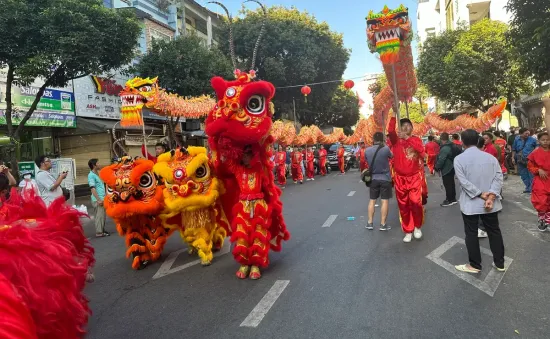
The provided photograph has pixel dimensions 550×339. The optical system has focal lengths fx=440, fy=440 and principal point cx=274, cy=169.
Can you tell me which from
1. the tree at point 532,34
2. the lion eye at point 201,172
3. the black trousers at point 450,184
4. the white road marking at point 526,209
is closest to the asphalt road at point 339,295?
the lion eye at point 201,172

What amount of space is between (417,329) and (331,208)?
707 centimetres

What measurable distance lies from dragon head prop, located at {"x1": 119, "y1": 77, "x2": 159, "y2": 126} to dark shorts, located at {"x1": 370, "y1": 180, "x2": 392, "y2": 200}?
5.12 m

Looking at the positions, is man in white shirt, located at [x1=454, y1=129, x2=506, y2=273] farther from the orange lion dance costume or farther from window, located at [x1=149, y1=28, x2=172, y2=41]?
window, located at [x1=149, y1=28, x2=172, y2=41]

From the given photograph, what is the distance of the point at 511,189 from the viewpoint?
11.8 meters

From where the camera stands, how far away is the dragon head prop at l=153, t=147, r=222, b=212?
5.24m

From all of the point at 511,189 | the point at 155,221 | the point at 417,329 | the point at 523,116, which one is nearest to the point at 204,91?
the point at 511,189

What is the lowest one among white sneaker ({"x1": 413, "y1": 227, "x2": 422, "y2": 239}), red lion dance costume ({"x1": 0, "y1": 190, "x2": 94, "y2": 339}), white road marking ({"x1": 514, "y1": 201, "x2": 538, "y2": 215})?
white road marking ({"x1": 514, "y1": 201, "x2": 538, "y2": 215})

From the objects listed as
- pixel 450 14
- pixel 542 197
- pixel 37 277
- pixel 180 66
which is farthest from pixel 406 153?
pixel 450 14

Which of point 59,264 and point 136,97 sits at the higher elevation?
point 136,97

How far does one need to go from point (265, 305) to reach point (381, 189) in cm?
382

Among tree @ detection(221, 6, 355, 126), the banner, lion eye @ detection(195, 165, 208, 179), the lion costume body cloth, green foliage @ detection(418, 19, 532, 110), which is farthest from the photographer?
tree @ detection(221, 6, 355, 126)

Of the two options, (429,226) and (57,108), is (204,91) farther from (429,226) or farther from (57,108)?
(429,226)

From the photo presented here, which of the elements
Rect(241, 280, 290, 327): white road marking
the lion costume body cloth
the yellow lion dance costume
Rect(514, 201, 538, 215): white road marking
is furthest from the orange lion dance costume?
Rect(514, 201, 538, 215): white road marking

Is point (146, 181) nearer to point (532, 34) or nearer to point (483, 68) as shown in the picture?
point (532, 34)
